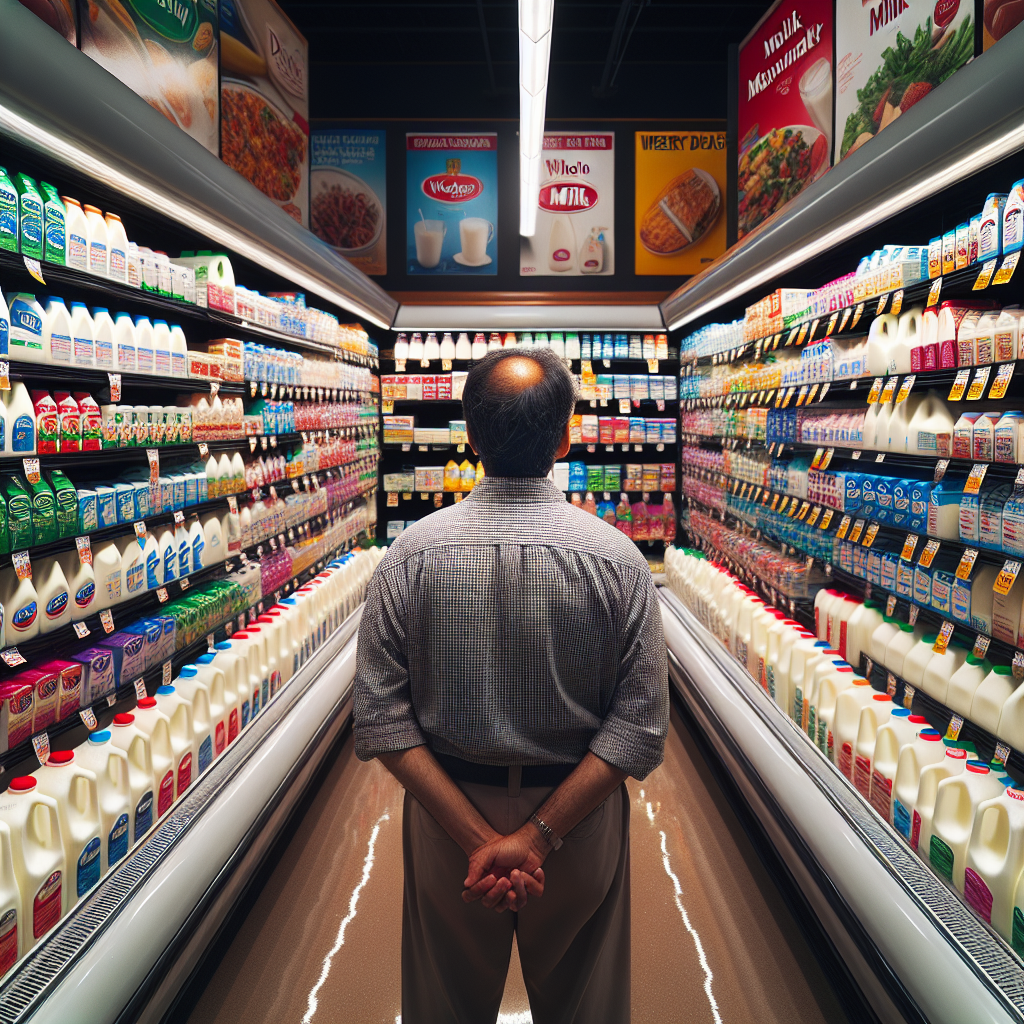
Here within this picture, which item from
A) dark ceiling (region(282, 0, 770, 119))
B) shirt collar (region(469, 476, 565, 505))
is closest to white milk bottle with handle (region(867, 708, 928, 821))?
shirt collar (region(469, 476, 565, 505))

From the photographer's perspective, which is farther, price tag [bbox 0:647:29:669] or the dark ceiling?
the dark ceiling

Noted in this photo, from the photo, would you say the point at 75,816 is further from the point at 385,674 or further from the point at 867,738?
the point at 867,738

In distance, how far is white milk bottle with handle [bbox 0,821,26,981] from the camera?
1.71m

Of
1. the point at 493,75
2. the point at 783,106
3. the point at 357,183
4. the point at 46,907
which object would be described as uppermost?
the point at 493,75

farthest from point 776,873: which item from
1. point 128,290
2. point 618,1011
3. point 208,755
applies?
point 128,290

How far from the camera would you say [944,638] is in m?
2.42

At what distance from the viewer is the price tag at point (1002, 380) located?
2072 millimetres

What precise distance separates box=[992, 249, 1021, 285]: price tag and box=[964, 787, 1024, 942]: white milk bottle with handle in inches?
53.3

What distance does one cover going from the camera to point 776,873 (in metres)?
3.03

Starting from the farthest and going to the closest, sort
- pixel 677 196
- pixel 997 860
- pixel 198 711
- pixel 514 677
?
pixel 677 196 < pixel 198 711 < pixel 997 860 < pixel 514 677

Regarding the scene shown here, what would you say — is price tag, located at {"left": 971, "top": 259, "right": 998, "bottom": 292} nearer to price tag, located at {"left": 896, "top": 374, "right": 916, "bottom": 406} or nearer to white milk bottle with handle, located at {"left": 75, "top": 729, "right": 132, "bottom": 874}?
price tag, located at {"left": 896, "top": 374, "right": 916, "bottom": 406}

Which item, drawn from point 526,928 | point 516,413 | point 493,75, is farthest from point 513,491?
point 493,75


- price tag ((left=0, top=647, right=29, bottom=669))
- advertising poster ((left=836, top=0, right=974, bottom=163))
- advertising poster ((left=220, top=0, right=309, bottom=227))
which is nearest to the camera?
price tag ((left=0, top=647, right=29, bottom=669))

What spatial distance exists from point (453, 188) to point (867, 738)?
612cm
